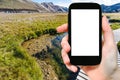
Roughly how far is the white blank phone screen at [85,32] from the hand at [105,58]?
0.04m

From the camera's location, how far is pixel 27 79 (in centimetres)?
829

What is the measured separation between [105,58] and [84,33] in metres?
0.11

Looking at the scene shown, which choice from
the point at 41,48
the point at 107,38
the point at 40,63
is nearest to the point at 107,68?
the point at 107,38

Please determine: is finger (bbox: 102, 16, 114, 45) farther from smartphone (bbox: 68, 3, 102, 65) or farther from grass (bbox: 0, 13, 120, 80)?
grass (bbox: 0, 13, 120, 80)

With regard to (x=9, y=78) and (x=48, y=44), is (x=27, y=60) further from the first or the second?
(x=48, y=44)

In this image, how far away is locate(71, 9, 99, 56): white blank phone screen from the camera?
126 centimetres

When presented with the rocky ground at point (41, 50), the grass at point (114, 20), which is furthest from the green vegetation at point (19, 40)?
the grass at point (114, 20)

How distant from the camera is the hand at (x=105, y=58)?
116 centimetres

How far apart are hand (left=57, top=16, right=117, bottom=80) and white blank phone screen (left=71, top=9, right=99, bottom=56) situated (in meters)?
0.04

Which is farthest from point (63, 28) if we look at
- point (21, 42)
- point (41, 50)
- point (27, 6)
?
point (27, 6)

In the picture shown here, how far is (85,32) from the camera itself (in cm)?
127

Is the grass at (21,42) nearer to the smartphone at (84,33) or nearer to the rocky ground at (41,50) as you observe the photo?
the rocky ground at (41,50)

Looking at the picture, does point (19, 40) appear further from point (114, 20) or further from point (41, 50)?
point (114, 20)

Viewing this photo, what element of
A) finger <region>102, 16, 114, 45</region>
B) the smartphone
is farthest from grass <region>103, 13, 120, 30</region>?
finger <region>102, 16, 114, 45</region>
